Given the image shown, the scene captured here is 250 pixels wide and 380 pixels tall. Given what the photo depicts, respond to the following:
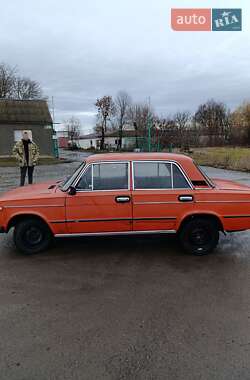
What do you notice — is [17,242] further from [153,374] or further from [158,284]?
[153,374]

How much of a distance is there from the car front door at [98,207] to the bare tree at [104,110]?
53.6 metres

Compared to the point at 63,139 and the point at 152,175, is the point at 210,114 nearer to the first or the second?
the point at 63,139

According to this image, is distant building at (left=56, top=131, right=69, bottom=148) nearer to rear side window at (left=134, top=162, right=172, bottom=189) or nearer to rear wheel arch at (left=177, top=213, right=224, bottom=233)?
rear side window at (left=134, top=162, right=172, bottom=189)

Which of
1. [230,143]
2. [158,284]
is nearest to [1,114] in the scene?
[158,284]

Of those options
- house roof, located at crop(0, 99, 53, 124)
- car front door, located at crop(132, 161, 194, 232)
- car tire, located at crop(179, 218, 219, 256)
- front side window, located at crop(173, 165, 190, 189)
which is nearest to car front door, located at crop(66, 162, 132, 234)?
car front door, located at crop(132, 161, 194, 232)

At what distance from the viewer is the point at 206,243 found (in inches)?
195

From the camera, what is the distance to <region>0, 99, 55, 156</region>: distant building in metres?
28.2

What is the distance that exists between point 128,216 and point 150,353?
7.70 ft

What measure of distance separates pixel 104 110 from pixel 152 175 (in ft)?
180

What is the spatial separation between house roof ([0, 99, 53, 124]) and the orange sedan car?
85.1ft

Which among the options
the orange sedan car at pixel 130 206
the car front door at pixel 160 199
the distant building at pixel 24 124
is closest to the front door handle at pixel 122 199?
the orange sedan car at pixel 130 206

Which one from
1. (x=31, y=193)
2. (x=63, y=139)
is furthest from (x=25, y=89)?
(x=31, y=193)

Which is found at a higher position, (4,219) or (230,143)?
(230,143)

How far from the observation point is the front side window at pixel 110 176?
486 centimetres
